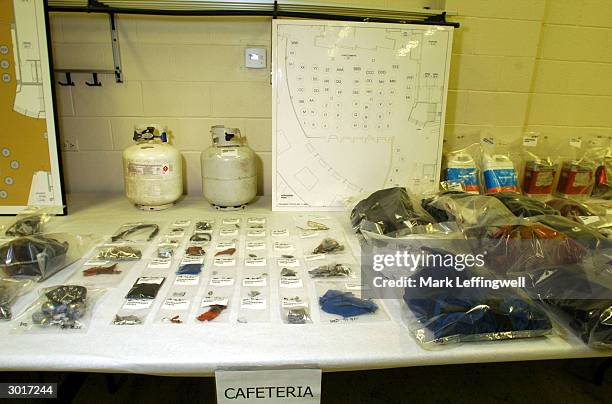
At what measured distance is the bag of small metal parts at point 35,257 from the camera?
2.92 ft

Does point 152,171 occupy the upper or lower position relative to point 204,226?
upper

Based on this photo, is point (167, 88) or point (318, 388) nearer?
point (318, 388)

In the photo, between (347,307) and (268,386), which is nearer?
(268,386)

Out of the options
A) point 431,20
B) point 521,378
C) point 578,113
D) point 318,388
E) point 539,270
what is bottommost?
point 521,378

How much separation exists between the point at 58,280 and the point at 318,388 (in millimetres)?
662

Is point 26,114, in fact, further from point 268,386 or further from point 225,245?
point 268,386

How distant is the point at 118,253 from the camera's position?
1.02 meters

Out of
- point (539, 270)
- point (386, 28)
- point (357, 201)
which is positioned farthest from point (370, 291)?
point (386, 28)

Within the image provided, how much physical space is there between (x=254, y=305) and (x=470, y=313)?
17.2 inches

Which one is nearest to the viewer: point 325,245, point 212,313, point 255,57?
point 212,313

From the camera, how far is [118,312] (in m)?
0.79

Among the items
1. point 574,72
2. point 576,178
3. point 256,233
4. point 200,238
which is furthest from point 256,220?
point 574,72

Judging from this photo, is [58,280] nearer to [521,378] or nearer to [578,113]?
[521,378]

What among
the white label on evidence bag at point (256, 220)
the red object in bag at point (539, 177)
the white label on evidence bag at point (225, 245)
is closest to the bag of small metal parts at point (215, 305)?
the white label on evidence bag at point (225, 245)
